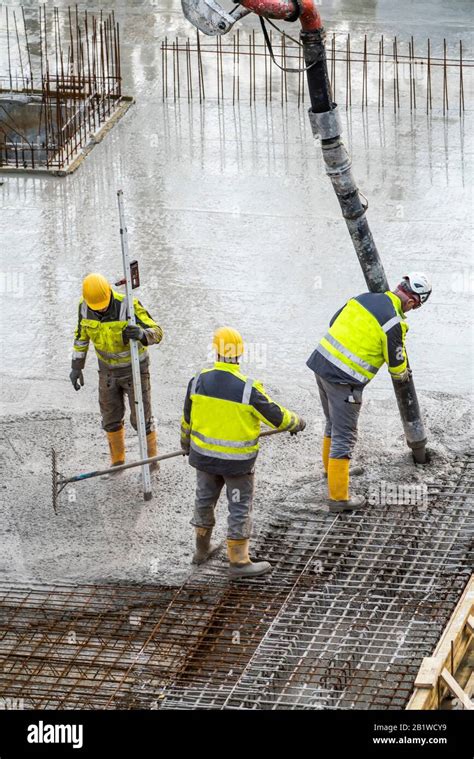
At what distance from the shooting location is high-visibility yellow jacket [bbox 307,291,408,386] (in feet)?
30.6

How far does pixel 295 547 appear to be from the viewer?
30.7 ft

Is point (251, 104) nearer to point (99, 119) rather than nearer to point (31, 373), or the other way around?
point (99, 119)

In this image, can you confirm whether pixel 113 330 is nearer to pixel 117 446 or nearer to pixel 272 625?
pixel 117 446

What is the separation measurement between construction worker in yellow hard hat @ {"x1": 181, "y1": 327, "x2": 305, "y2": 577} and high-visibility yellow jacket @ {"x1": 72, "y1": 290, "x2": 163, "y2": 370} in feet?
3.50

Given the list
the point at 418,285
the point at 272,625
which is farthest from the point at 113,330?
the point at 272,625

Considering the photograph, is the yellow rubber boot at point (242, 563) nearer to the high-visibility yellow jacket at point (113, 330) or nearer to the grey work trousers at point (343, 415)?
the grey work trousers at point (343, 415)

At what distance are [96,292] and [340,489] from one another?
7.17 feet

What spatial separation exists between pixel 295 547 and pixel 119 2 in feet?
46.0

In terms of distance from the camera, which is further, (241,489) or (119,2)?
(119,2)

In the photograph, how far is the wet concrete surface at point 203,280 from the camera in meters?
9.84

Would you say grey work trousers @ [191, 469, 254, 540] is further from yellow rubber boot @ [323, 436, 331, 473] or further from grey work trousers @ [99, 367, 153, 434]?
grey work trousers @ [99, 367, 153, 434]

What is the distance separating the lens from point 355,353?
30.7 feet

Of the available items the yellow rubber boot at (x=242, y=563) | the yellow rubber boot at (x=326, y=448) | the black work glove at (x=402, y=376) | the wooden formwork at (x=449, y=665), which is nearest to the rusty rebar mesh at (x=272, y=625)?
the yellow rubber boot at (x=242, y=563)
